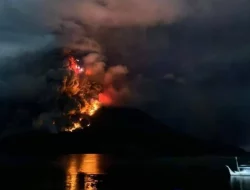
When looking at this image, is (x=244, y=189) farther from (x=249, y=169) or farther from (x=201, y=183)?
(x=249, y=169)

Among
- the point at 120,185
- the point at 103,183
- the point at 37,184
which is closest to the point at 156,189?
the point at 120,185

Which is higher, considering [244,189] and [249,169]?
[249,169]

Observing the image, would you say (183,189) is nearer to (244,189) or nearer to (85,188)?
(244,189)

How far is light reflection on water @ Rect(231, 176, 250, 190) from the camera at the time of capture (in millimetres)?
144750

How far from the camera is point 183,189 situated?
13262 centimetres

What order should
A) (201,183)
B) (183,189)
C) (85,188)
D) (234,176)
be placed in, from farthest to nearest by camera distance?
(234,176) → (201,183) → (85,188) → (183,189)

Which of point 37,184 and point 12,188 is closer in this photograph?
point 12,188

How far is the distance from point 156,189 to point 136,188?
8.35 meters

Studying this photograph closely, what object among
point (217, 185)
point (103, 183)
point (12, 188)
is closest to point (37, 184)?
point (12, 188)

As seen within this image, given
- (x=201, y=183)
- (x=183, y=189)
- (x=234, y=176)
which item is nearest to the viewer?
(x=183, y=189)

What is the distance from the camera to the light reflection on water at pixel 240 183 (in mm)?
144750

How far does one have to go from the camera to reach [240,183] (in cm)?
15812

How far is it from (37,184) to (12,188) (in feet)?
53.6

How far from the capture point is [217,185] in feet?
484
